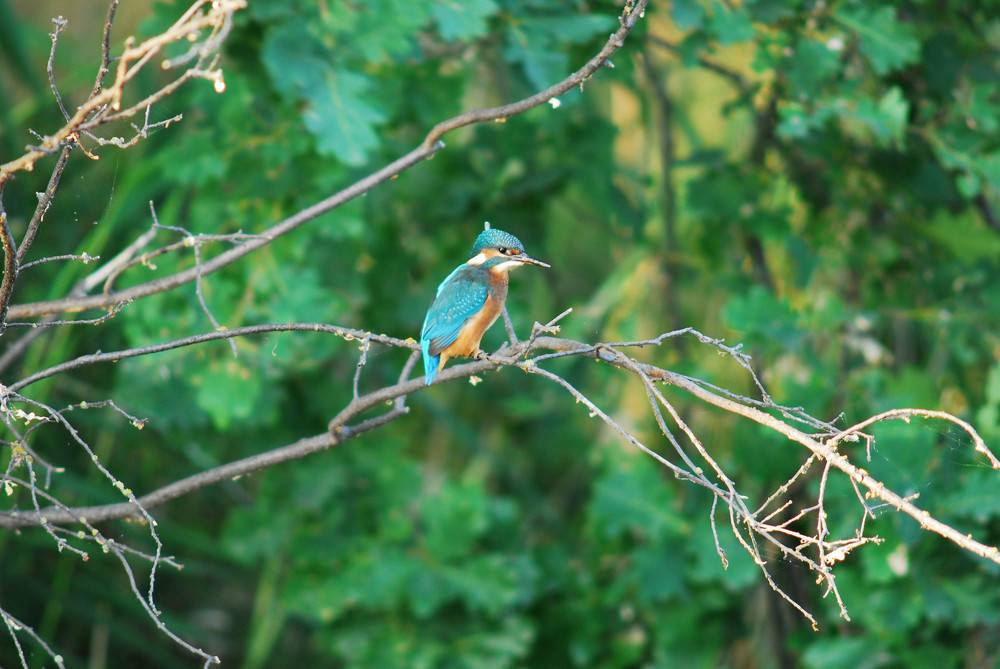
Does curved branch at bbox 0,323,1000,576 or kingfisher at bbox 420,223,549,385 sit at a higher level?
curved branch at bbox 0,323,1000,576

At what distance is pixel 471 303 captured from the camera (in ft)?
6.82

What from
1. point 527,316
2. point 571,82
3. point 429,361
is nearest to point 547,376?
point 571,82

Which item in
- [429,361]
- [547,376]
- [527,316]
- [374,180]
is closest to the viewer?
[547,376]

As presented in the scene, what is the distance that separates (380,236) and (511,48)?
1.09 m

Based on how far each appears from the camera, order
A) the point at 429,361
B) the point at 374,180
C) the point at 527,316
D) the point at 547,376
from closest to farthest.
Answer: the point at 547,376, the point at 374,180, the point at 429,361, the point at 527,316

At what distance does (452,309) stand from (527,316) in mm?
1579

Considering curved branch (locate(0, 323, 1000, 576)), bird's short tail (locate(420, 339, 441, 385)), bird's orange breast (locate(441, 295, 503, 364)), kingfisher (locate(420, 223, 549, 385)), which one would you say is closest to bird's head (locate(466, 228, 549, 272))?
kingfisher (locate(420, 223, 549, 385))

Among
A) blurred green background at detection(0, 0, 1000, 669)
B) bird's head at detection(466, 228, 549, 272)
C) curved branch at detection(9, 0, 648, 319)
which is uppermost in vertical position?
curved branch at detection(9, 0, 648, 319)

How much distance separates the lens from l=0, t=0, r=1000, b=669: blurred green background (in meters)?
2.71

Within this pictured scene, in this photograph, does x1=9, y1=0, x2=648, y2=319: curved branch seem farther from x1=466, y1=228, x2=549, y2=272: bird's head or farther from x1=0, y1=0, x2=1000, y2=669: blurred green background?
x1=0, y1=0, x2=1000, y2=669: blurred green background

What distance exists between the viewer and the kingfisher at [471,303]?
79.0 inches

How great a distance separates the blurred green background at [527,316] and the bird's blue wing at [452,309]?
48 cm

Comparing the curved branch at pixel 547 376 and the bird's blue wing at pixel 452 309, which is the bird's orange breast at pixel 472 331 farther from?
the curved branch at pixel 547 376

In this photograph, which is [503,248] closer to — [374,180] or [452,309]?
[452,309]
